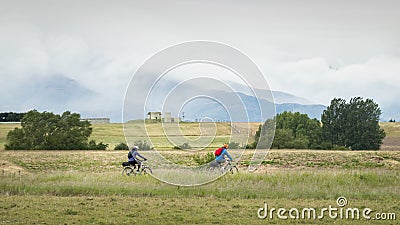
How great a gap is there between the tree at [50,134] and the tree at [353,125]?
37419mm

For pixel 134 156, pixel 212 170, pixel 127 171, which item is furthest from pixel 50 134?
pixel 212 170

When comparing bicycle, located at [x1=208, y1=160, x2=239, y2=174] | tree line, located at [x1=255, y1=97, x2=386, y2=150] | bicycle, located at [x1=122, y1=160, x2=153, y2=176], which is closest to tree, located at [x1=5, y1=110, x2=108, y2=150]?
tree line, located at [x1=255, y1=97, x2=386, y2=150]

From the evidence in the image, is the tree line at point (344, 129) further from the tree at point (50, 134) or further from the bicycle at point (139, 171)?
the bicycle at point (139, 171)

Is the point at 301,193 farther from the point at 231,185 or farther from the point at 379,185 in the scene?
the point at 379,185

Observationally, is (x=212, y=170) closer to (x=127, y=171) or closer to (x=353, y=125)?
(x=127, y=171)

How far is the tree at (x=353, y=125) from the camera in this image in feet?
261

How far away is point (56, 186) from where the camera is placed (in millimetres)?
19797

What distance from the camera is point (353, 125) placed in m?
80.3

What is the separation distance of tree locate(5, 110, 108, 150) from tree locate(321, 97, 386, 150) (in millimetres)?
37419

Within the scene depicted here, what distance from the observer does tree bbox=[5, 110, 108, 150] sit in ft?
216

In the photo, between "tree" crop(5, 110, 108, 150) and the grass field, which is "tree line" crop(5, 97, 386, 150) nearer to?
"tree" crop(5, 110, 108, 150)

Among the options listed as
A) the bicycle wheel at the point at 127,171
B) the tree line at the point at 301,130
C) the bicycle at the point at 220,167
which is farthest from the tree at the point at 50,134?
the bicycle at the point at 220,167

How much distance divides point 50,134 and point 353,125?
1853 inches

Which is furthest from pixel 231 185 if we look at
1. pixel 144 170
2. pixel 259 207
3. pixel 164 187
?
pixel 144 170
